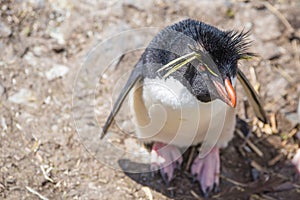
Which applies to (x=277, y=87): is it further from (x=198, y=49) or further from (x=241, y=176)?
(x=198, y=49)

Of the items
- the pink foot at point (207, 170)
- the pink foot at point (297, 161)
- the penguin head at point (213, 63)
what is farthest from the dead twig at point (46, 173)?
the pink foot at point (297, 161)

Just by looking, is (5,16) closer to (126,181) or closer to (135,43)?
(135,43)

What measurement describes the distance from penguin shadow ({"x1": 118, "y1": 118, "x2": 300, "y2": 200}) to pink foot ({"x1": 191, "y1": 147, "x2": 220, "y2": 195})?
3cm

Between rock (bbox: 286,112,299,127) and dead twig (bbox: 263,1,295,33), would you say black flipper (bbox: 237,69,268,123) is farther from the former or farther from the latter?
dead twig (bbox: 263,1,295,33)

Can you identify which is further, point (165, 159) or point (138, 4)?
point (138, 4)

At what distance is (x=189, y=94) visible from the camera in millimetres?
2428

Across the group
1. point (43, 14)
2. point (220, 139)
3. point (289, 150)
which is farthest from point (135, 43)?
point (289, 150)

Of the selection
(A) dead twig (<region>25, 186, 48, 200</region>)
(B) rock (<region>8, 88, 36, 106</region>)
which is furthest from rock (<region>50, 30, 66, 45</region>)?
→ (A) dead twig (<region>25, 186, 48, 200</region>)

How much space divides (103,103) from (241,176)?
0.83 m

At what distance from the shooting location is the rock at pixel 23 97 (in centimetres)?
301

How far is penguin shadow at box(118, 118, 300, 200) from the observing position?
9.14ft

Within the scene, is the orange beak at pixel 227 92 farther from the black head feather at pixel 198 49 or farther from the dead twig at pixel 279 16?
the dead twig at pixel 279 16

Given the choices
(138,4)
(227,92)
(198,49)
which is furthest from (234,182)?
(138,4)

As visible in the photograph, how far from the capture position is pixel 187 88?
2.41m
